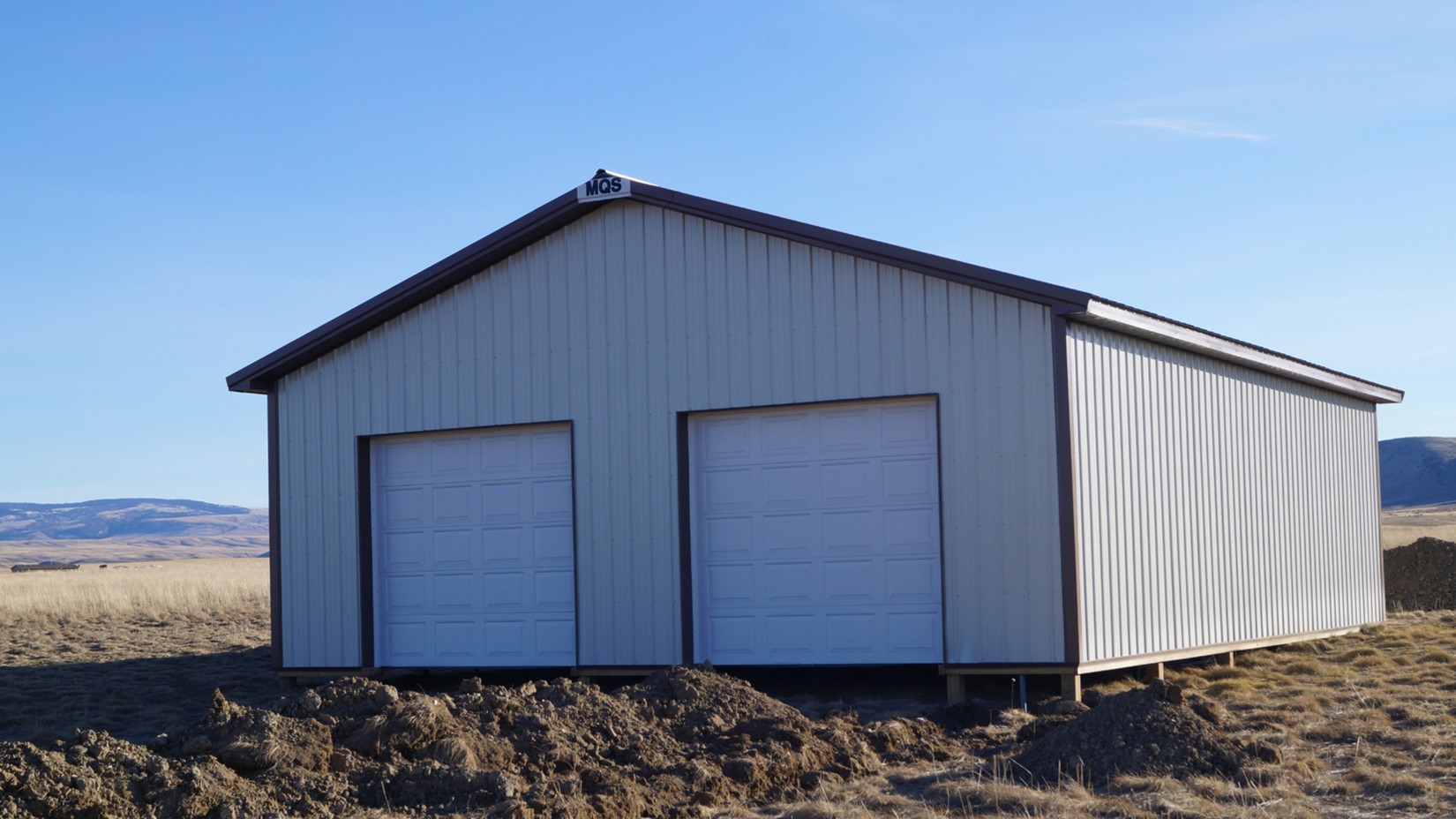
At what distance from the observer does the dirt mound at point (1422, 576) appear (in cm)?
2420

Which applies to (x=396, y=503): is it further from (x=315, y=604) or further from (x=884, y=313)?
(x=884, y=313)

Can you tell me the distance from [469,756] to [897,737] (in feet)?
10.2

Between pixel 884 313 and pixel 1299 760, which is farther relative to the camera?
pixel 884 313

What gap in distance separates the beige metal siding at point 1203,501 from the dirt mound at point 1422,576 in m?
5.66

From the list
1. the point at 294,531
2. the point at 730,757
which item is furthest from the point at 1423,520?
the point at 730,757

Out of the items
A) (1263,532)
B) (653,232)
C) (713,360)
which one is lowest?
(1263,532)

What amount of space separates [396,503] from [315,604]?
1.41 m

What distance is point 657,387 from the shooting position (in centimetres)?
1377

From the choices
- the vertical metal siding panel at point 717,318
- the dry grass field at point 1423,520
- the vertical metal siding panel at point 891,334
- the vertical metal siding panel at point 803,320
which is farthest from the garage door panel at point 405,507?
the dry grass field at point 1423,520

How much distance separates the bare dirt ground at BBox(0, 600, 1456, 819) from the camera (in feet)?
24.8

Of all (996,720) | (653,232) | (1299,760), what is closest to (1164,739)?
(1299,760)

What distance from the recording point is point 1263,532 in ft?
52.3

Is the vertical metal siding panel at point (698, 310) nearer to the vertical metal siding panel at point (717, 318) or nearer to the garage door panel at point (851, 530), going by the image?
the vertical metal siding panel at point (717, 318)

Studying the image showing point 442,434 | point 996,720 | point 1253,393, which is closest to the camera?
point 996,720
